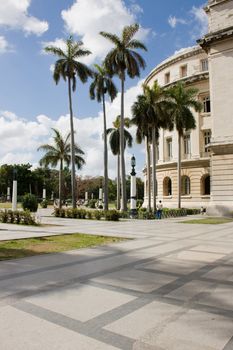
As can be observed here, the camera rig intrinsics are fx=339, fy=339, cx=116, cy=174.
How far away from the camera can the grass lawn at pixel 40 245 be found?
10.2 meters

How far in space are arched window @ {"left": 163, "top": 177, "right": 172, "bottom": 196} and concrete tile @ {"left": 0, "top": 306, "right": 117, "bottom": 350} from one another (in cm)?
4423

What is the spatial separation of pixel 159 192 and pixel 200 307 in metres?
43.9

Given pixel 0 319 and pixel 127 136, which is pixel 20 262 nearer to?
pixel 0 319

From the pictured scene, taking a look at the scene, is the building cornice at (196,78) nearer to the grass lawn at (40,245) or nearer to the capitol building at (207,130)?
the capitol building at (207,130)

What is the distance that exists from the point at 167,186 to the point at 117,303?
43822 mm

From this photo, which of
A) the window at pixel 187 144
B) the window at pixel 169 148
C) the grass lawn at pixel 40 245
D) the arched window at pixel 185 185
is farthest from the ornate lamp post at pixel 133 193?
the window at pixel 169 148

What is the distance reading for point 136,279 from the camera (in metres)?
6.95

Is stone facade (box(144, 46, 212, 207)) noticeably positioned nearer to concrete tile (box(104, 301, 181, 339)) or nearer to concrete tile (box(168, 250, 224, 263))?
concrete tile (box(168, 250, 224, 263))

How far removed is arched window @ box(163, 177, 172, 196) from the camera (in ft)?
158

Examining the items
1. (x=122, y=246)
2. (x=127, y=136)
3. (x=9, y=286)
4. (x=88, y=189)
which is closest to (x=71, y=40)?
(x=127, y=136)

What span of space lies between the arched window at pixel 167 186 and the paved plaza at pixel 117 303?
38.8 meters

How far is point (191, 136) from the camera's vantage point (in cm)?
4616

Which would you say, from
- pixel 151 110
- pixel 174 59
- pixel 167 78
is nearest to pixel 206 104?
pixel 167 78

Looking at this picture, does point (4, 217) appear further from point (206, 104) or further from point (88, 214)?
point (206, 104)
